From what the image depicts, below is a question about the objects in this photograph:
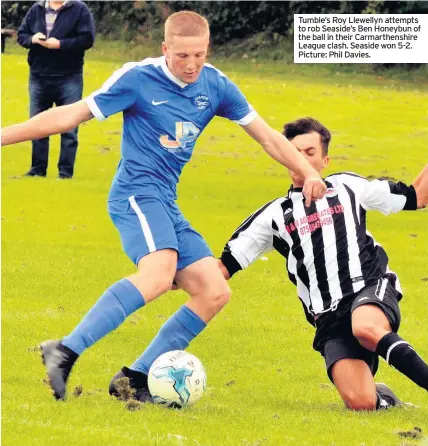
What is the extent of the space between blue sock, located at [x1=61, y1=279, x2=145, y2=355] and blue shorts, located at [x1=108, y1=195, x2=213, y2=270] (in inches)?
11.1

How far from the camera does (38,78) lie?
1662cm

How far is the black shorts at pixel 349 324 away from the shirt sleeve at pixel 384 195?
0.53 metres

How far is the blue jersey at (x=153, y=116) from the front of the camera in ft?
23.1

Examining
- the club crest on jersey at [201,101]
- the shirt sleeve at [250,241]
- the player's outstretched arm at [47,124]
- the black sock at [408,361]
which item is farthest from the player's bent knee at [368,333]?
the player's outstretched arm at [47,124]

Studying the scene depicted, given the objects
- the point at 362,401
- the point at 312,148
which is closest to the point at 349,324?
the point at 362,401

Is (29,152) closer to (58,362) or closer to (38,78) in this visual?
(38,78)

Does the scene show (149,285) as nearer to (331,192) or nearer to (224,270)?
(224,270)

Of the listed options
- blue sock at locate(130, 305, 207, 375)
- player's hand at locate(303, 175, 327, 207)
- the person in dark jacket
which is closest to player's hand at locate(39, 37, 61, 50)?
the person in dark jacket

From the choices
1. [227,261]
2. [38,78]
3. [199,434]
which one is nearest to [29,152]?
[38,78]

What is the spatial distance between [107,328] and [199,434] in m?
0.94

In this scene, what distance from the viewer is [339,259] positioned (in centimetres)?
750

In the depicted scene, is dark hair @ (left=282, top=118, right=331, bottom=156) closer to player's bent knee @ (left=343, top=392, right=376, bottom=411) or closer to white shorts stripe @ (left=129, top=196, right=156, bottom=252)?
white shorts stripe @ (left=129, top=196, right=156, bottom=252)

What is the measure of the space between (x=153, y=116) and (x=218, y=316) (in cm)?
336

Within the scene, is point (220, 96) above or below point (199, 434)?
above
